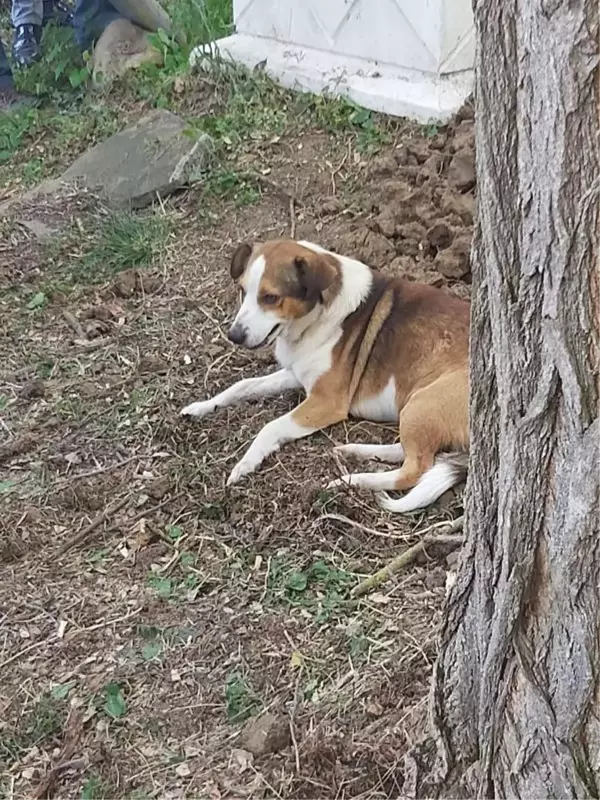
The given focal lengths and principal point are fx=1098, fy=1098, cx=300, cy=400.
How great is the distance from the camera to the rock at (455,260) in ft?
15.5

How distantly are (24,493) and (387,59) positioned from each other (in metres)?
3.59

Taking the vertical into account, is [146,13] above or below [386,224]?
above

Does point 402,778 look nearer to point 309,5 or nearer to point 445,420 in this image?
point 445,420

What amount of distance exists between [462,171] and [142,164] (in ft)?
5.97

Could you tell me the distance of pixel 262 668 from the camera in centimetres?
293

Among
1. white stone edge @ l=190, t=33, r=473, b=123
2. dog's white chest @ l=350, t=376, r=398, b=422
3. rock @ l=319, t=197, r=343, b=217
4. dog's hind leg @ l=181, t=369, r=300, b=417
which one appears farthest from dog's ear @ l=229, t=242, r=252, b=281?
white stone edge @ l=190, t=33, r=473, b=123

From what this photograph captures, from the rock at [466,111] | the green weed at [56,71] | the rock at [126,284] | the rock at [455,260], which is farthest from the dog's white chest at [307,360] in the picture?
the green weed at [56,71]

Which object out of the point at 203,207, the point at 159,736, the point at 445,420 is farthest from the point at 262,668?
the point at 203,207

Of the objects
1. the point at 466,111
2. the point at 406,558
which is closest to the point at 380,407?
the point at 406,558

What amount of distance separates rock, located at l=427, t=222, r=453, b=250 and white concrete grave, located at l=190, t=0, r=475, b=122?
120cm

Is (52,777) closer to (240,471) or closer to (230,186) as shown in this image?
(240,471)

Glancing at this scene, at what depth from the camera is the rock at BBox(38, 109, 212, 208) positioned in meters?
5.91

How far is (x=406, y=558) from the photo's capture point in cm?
330

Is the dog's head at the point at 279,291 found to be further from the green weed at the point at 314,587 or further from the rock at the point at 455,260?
the green weed at the point at 314,587
